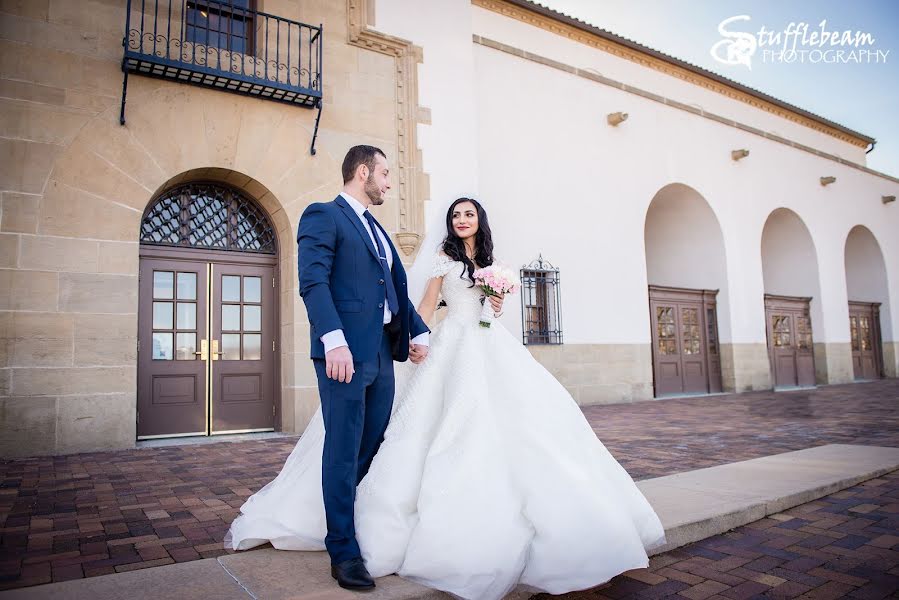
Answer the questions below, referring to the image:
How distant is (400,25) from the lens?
8906mm

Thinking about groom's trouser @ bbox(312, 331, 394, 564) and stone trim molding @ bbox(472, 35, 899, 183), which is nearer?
groom's trouser @ bbox(312, 331, 394, 564)

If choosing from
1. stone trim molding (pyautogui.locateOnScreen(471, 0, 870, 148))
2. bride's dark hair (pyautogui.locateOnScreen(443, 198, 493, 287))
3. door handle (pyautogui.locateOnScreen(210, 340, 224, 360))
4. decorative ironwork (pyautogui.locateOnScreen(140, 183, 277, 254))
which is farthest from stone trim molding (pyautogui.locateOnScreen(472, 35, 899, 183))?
bride's dark hair (pyautogui.locateOnScreen(443, 198, 493, 287))

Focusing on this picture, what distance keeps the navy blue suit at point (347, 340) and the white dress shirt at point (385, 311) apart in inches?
1.0

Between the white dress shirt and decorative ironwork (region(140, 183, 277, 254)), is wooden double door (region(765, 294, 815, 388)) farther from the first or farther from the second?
the white dress shirt

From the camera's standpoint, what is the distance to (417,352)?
288cm

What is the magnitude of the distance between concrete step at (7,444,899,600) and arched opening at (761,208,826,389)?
11438 millimetres

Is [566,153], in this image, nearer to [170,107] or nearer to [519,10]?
[519,10]

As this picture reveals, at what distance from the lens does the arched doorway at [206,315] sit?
23.6 feet

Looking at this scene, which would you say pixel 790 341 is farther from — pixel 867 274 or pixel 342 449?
pixel 342 449

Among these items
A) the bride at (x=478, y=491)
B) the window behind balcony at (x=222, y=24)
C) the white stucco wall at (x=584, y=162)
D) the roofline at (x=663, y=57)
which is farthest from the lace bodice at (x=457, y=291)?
the roofline at (x=663, y=57)

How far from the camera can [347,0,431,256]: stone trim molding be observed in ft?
27.7

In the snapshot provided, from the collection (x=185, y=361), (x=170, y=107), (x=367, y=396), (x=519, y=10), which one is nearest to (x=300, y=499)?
(x=367, y=396)

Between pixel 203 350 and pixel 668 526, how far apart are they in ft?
20.0

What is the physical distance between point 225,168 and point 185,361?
242 cm
